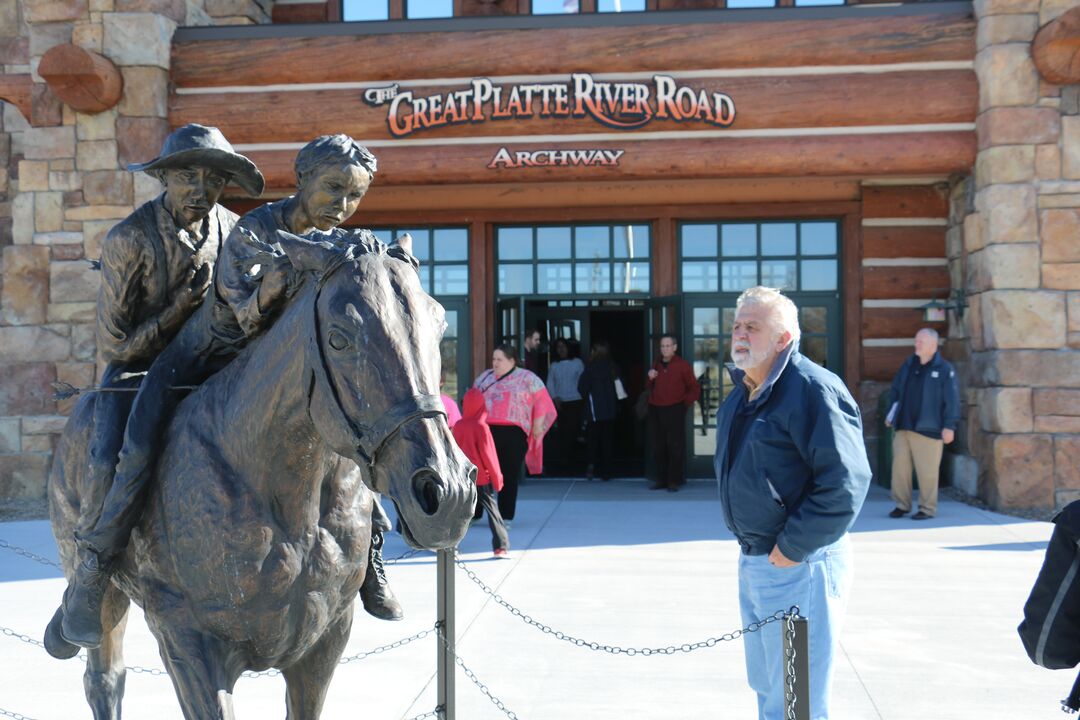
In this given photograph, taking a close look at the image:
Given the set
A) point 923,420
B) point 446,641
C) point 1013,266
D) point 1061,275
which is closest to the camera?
point 446,641

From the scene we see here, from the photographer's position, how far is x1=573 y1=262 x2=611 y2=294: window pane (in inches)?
504

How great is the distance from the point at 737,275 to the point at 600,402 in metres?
2.38

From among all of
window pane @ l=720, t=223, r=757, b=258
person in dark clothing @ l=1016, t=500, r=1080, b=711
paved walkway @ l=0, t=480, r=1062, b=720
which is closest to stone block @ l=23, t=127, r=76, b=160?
paved walkway @ l=0, t=480, r=1062, b=720

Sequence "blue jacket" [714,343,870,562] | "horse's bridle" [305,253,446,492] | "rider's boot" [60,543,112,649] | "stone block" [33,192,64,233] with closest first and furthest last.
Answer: "horse's bridle" [305,253,446,492], "rider's boot" [60,543,112,649], "blue jacket" [714,343,870,562], "stone block" [33,192,64,233]

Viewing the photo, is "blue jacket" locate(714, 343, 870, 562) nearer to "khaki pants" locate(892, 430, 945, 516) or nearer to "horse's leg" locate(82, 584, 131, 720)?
"horse's leg" locate(82, 584, 131, 720)

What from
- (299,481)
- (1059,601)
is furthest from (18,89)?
(1059,601)

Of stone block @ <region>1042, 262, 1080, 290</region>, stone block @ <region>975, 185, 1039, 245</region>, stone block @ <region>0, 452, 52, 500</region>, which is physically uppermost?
stone block @ <region>975, 185, 1039, 245</region>

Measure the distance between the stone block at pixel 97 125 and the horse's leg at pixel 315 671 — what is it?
9.37 meters

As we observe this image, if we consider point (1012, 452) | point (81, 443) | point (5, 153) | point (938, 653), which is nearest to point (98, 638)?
point (81, 443)

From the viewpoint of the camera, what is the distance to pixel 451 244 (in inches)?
509

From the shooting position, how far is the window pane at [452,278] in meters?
12.9

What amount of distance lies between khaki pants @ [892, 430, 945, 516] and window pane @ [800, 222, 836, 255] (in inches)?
128

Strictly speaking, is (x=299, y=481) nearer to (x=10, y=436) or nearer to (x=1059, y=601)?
(x=1059, y=601)

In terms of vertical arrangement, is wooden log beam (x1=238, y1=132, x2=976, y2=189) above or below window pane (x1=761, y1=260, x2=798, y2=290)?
above
